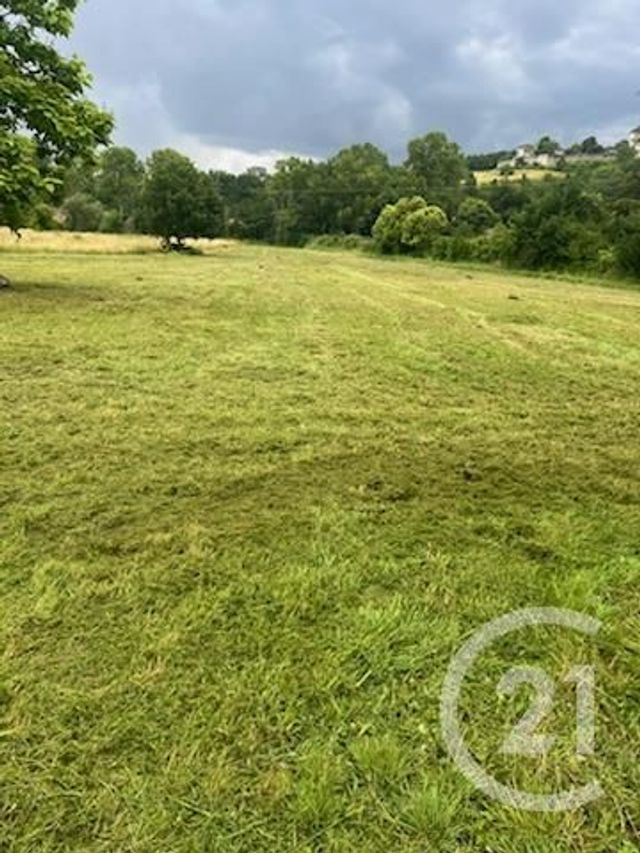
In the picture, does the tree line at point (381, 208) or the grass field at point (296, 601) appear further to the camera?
the tree line at point (381, 208)

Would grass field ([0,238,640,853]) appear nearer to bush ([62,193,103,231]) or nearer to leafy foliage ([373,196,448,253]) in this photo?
leafy foliage ([373,196,448,253])

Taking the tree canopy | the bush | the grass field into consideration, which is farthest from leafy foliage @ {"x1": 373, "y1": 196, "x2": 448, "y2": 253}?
the grass field

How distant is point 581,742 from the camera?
6.32 ft

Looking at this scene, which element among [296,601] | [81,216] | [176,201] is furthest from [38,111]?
[81,216]

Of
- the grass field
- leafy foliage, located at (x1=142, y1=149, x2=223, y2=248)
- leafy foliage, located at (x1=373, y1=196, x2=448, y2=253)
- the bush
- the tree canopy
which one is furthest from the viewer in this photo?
the bush

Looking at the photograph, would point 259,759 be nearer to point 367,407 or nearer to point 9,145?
point 367,407

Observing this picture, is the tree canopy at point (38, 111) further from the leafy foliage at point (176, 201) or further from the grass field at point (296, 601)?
the leafy foliage at point (176, 201)

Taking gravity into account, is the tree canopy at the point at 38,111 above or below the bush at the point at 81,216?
above

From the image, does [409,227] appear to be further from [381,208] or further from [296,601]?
[296,601]

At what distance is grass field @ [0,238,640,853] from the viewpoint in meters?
1.69

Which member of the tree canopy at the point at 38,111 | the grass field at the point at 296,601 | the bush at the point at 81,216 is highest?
the tree canopy at the point at 38,111

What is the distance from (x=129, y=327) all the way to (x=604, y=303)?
12.7 m

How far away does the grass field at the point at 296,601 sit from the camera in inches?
66.6

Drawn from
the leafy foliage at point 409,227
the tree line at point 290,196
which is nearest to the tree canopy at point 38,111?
the tree line at point 290,196
